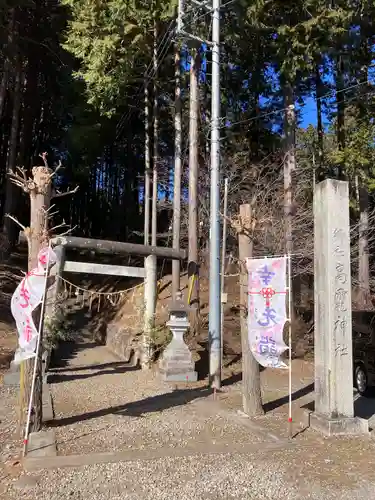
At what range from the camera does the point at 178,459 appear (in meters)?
5.07

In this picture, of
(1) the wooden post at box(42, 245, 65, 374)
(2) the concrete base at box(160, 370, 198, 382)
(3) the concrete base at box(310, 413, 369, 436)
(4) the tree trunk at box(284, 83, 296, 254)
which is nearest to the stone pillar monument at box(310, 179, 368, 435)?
(3) the concrete base at box(310, 413, 369, 436)

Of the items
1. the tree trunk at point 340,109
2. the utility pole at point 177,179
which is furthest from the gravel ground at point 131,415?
the tree trunk at point 340,109

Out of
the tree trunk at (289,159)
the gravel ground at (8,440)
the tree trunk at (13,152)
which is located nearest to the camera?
the gravel ground at (8,440)

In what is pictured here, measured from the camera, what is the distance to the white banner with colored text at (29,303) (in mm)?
5672

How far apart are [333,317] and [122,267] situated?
21.2 feet

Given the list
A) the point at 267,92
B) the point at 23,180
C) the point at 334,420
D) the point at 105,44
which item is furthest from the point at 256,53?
the point at 334,420

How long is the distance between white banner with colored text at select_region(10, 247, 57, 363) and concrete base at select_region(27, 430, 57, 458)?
0.96m

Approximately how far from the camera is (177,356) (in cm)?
988

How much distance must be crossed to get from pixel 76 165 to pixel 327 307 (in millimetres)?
17105

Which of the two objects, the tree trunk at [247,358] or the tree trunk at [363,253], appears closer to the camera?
the tree trunk at [247,358]

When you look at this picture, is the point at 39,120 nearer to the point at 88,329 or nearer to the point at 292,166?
the point at 88,329

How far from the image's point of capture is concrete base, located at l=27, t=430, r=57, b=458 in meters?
5.09

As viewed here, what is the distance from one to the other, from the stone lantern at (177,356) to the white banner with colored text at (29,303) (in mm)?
4469

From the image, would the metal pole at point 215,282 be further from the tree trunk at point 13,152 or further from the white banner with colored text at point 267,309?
the tree trunk at point 13,152
